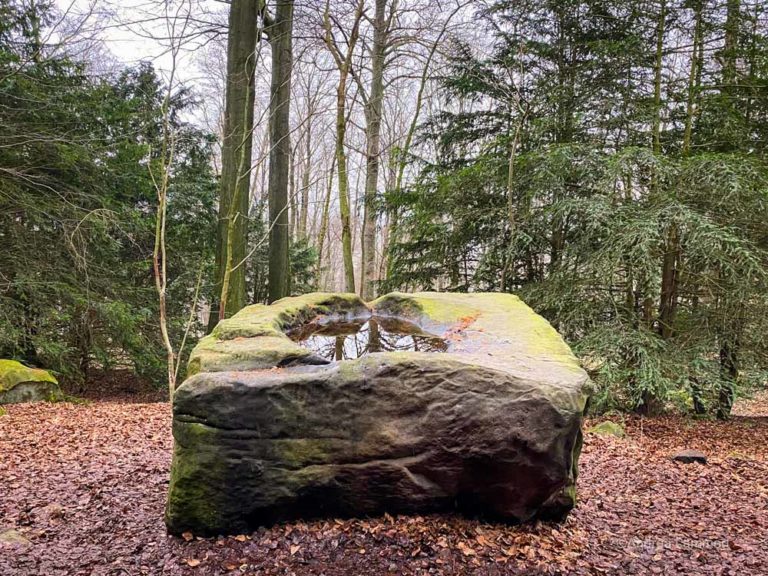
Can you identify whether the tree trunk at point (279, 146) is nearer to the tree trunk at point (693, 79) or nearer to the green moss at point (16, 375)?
the green moss at point (16, 375)

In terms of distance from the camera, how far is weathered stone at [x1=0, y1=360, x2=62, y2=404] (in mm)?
6773

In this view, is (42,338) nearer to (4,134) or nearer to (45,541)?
(4,134)

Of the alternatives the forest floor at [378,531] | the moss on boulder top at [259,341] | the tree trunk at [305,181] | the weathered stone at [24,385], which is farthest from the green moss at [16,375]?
the tree trunk at [305,181]

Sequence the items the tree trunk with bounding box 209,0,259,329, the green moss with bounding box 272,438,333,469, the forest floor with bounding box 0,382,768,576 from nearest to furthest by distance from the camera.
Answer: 1. the forest floor with bounding box 0,382,768,576
2. the green moss with bounding box 272,438,333,469
3. the tree trunk with bounding box 209,0,259,329

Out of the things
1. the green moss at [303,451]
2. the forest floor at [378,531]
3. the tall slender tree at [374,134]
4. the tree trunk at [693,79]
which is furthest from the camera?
the tall slender tree at [374,134]

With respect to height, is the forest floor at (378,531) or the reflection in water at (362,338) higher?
the reflection in water at (362,338)

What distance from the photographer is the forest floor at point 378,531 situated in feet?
8.71

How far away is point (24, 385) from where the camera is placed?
6.93 metres

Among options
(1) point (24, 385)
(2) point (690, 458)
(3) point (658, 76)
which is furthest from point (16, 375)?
(3) point (658, 76)

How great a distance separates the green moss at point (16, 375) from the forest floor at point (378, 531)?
2.33 meters

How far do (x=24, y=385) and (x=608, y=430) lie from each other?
8.32 meters

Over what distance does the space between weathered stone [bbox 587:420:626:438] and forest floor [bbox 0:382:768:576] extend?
104 cm

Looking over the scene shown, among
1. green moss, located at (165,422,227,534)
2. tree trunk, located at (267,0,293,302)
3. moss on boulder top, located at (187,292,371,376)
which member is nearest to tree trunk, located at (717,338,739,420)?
moss on boulder top, located at (187,292,371,376)

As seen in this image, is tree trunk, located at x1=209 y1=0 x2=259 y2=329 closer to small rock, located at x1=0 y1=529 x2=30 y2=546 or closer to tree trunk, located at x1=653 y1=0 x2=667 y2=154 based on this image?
small rock, located at x1=0 y1=529 x2=30 y2=546
